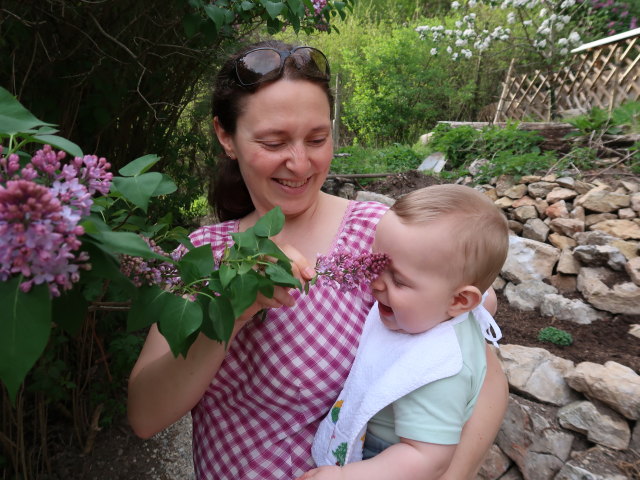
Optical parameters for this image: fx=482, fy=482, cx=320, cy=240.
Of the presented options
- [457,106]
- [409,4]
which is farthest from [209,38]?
[409,4]

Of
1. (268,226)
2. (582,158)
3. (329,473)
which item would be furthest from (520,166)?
(268,226)

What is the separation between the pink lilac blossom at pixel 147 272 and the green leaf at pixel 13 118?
22 centimetres

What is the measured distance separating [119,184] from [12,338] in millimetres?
299

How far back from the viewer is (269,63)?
1525mm

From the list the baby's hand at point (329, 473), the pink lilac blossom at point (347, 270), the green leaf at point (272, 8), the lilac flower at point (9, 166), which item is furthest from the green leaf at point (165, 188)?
the green leaf at point (272, 8)

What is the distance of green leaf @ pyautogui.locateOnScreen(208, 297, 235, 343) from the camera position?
775 mm

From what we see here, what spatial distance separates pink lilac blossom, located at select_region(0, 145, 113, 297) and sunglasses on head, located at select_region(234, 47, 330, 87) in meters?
1.03

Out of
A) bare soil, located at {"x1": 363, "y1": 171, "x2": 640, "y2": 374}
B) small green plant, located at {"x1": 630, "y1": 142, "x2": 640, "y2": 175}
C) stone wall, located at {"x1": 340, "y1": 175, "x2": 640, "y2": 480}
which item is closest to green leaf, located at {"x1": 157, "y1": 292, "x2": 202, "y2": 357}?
stone wall, located at {"x1": 340, "y1": 175, "x2": 640, "y2": 480}

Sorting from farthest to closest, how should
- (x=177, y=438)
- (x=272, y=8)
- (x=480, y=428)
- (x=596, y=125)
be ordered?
(x=596, y=125), (x=177, y=438), (x=272, y=8), (x=480, y=428)

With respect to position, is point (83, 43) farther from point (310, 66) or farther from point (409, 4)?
point (409, 4)

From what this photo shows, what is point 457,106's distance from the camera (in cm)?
1434

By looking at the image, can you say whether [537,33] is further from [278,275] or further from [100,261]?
[100,261]

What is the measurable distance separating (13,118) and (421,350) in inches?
42.3

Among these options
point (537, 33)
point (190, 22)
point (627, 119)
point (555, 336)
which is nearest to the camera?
point (190, 22)
